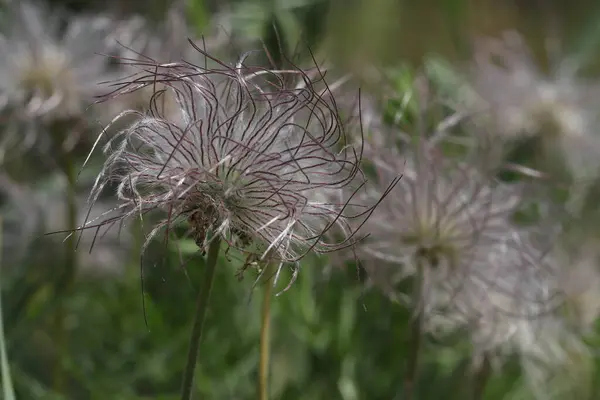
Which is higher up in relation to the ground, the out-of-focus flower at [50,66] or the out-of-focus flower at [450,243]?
the out-of-focus flower at [50,66]

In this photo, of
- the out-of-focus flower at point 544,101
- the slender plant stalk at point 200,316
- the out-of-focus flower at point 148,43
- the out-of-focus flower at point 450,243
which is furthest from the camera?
the out-of-focus flower at point 544,101

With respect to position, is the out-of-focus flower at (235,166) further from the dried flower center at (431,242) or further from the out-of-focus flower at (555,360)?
the out-of-focus flower at (555,360)

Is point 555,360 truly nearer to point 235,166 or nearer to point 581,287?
point 581,287

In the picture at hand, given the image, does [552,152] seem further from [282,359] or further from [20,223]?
[20,223]

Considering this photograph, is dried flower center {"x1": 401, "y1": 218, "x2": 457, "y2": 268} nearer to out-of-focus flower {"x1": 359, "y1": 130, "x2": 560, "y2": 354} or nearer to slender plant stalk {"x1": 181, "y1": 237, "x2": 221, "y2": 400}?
out-of-focus flower {"x1": 359, "y1": 130, "x2": 560, "y2": 354}

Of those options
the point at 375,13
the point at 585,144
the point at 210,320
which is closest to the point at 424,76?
the point at 210,320

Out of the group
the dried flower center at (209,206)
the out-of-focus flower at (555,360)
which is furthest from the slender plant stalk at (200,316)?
the out-of-focus flower at (555,360)
